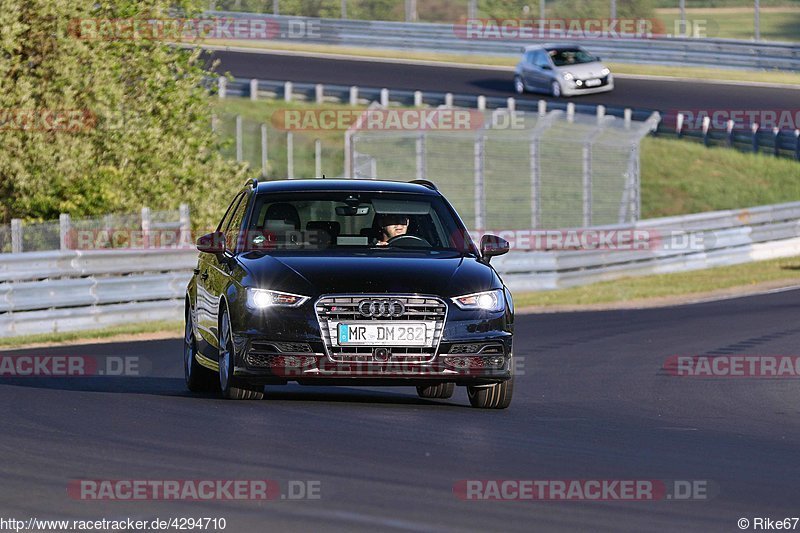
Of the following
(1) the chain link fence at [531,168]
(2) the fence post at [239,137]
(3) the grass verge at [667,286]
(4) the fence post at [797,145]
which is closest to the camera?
(3) the grass verge at [667,286]

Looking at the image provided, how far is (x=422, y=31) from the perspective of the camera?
194 feet

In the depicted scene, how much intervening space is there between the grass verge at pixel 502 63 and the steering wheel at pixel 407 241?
40568 mm

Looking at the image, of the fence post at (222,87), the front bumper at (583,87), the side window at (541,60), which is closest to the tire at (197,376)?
the fence post at (222,87)

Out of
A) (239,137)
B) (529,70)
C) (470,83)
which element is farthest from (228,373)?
(470,83)

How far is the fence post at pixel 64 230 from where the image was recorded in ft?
72.9

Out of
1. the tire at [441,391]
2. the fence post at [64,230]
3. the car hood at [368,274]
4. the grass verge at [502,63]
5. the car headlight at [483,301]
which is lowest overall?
the grass verge at [502,63]

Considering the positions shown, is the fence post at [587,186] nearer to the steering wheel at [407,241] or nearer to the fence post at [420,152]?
the fence post at [420,152]

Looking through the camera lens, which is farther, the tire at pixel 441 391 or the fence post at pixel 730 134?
the fence post at pixel 730 134

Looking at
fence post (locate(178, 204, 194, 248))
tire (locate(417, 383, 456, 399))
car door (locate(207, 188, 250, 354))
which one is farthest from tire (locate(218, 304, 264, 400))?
fence post (locate(178, 204, 194, 248))

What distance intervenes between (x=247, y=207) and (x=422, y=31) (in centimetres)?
4719

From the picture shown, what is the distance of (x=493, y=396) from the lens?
12016 mm

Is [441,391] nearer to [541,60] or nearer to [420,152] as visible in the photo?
[420,152]

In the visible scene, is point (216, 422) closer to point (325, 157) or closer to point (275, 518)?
point (275, 518)

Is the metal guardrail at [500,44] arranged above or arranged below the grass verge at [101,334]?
above
